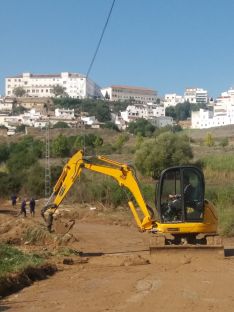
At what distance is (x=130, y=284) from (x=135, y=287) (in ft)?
1.45

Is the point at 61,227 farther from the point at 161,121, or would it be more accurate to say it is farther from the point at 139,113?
the point at 139,113

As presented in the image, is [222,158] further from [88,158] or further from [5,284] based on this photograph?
[5,284]

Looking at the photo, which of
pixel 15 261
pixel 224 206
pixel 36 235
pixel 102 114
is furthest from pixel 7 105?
pixel 15 261

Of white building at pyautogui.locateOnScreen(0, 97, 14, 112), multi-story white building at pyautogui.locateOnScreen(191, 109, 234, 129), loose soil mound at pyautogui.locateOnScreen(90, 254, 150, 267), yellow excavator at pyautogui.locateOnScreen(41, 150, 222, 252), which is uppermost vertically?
white building at pyautogui.locateOnScreen(0, 97, 14, 112)

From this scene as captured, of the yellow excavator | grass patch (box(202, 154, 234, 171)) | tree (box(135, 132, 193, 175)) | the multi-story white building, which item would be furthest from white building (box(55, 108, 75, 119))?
the yellow excavator

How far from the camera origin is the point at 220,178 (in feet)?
164

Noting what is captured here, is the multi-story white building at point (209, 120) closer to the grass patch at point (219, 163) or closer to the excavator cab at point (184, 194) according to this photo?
the grass patch at point (219, 163)

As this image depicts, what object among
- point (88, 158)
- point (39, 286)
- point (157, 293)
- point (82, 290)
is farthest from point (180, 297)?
point (88, 158)

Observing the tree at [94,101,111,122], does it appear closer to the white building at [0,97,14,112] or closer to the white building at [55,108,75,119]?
the white building at [55,108,75,119]

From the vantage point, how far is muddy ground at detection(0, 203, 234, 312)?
10789mm

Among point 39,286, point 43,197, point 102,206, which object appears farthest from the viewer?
point 43,197

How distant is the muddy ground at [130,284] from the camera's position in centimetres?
1079

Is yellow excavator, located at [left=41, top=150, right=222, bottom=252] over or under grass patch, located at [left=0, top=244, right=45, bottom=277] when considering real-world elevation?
over

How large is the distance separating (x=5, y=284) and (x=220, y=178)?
127 ft
